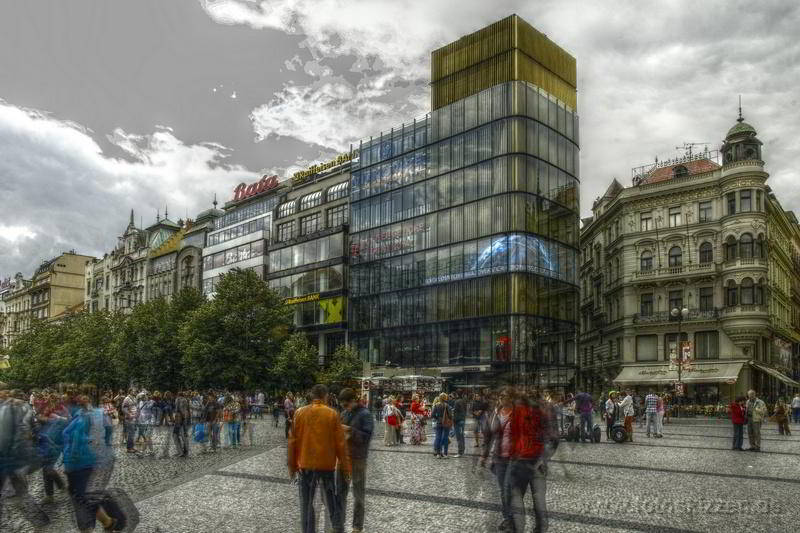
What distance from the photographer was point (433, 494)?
13648 millimetres

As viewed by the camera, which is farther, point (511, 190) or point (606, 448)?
point (511, 190)

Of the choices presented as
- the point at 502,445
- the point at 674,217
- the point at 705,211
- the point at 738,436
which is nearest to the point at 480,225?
the point at 674,217

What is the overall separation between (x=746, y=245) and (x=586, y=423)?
34.8m

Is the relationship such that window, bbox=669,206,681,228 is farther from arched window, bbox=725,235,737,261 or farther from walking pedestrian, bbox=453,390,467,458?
walking pedestrian, bbox=453,390,467,458

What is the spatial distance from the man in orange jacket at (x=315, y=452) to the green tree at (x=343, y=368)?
161ft

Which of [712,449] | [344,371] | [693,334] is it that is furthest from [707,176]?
[712,449]

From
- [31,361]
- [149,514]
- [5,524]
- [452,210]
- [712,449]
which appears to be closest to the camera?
[5,524]

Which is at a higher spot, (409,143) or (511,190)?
(409,143)

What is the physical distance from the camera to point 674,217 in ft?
198

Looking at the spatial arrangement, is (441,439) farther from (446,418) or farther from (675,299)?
(675,299)

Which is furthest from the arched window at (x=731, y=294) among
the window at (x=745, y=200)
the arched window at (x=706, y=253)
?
the window at (x=745, y=200)

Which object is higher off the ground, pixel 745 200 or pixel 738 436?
pixel 745 200

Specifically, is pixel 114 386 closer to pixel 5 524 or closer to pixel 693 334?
pixel 693 334

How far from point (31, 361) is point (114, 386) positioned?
15.7m
